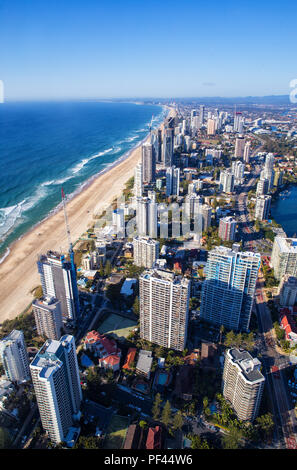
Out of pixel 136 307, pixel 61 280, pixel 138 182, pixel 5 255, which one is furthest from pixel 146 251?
pixel 138 182

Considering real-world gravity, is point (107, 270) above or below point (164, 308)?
below

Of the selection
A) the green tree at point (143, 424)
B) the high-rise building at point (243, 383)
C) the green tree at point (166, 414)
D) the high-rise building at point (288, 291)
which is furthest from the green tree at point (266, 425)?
the high-rise building at point (288, 291)

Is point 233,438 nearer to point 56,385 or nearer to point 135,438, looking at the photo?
point 135,438

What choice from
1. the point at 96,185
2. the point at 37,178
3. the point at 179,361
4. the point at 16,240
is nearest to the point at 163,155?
the point at 96,185

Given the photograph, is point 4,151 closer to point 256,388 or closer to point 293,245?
point 293,245

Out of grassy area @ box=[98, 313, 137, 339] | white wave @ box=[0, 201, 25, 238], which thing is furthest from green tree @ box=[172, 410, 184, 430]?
white wave @ box=[0, 201, 25, 238]

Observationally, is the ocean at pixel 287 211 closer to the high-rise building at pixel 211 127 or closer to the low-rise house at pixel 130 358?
the low-rise house at pixel 130 358
